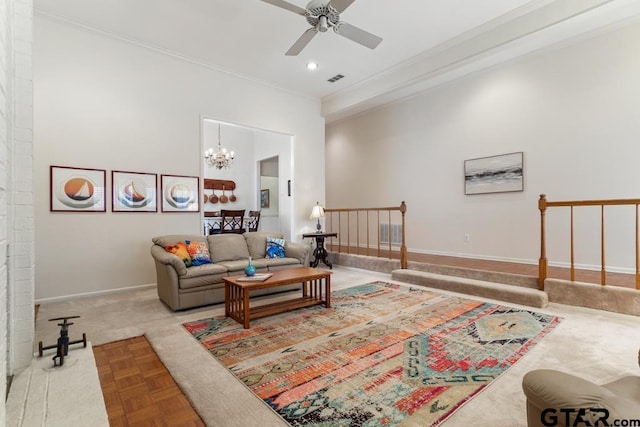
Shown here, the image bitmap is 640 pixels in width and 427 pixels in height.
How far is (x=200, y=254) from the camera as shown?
4137 mm

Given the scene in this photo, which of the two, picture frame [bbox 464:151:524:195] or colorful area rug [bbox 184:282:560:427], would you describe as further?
picture frame [bbox 464:151:524:195]

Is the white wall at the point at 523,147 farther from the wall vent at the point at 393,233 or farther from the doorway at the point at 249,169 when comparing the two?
the doorway at the point at 249,169

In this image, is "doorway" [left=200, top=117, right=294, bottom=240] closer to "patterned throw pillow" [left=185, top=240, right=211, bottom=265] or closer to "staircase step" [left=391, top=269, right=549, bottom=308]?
"patterned throw pillow" [left=185, top=240, right=211, bottom=265]

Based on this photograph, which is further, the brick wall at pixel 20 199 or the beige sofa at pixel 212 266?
the beige sofa at pixel 212 266

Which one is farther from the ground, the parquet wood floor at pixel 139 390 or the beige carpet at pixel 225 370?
the beige carpet at pixel 225 370

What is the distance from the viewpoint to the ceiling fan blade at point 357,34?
351 centimetres

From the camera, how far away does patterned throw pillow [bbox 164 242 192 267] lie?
155 inches

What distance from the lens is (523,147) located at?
5.12m

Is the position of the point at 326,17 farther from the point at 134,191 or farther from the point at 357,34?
the point at 134,191

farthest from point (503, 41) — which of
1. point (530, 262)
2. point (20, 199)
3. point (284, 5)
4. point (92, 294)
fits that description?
point (92, 294)

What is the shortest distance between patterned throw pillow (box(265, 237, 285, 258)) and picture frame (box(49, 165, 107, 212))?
2.33m

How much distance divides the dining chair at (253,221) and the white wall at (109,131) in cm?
214

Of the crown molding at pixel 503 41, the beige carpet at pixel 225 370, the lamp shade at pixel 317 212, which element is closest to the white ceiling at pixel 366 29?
the crown molding at pixel 503 41

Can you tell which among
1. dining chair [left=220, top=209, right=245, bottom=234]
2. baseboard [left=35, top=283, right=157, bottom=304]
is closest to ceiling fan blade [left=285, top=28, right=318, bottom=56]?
dining chair [left=220, top=209, right=245, bottom=234]
